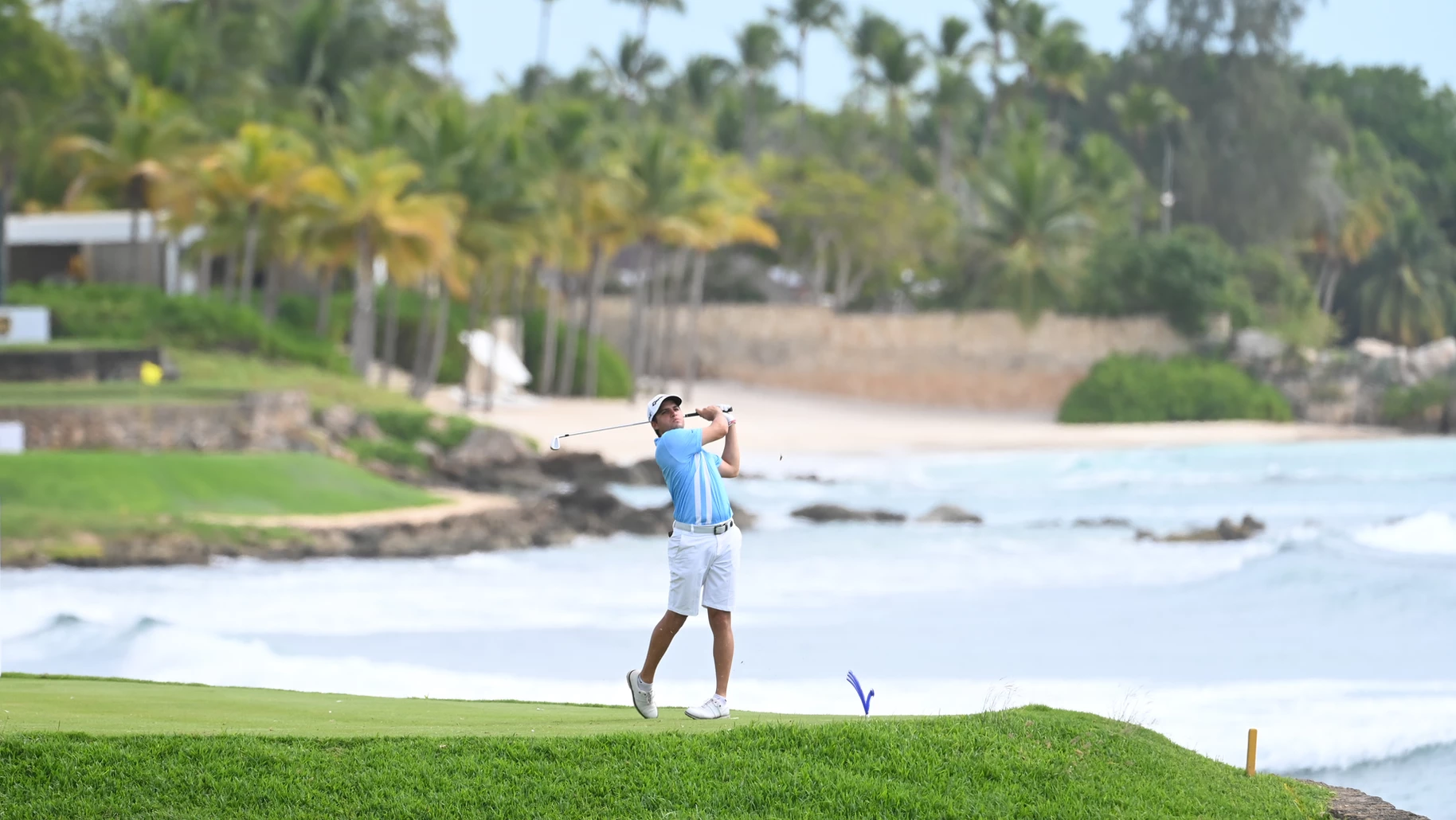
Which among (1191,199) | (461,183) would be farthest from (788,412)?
(1191,199)

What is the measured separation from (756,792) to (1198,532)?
24068mm

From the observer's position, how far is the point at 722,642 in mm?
8289

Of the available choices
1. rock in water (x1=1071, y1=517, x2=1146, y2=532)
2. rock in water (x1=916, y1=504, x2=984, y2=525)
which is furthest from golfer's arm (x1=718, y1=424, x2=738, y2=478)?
rock in water (x1=1071, y1=517, x2=1146, y2=532)

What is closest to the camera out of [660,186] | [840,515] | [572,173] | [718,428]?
[718,428]

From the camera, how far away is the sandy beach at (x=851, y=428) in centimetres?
4409

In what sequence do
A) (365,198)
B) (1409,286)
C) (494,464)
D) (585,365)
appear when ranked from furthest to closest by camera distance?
(1409,286)
(585,365)
(365,198)
(494,464)

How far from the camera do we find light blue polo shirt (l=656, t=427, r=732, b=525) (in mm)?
8102

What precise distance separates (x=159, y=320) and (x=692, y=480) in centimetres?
3314

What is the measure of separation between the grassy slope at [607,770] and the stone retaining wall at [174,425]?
20149mm

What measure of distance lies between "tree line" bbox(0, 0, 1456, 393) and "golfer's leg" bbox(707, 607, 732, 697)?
3288 cm

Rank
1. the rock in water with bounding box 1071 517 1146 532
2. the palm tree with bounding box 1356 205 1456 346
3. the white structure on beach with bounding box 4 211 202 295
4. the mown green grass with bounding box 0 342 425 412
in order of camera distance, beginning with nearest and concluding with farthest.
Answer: the mown green grass with bounding box 0 342 425 412 → the rock in water with bounding box 1071 517 1146 532 → the white structure on beach with bounding box 4 211 202 295 → the palm tree with bounding box 1356 205 1456 346

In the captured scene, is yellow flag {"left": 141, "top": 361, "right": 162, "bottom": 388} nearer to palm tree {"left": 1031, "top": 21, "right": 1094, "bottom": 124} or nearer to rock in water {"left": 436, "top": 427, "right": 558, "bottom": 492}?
rock in water {"left": 436, "top": 427, "right": 558, "bottom": 492}

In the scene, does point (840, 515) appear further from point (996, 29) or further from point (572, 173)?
point (996, 29)

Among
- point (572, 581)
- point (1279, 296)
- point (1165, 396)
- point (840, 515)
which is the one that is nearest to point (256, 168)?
point (840, 515)
